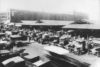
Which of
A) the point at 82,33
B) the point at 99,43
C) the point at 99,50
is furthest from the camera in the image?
the point at 82,33

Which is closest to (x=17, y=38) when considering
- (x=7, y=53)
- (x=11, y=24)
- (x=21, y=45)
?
(x=21, y=45)

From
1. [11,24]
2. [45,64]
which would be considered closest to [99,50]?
[45,64]

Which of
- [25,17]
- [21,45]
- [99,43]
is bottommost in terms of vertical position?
[21,45]

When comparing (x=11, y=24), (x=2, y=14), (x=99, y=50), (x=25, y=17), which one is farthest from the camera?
(x=2, y=14)

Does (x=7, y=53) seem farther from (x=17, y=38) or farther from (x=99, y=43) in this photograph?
(x=99, y=43)

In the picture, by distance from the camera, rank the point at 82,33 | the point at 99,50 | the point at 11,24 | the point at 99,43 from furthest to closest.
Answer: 1. the point at 11,24
2. the point at 82,33
3. the point at 99,43
4. the point at 99,50

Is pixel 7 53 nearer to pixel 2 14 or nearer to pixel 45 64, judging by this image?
pixel 45 64

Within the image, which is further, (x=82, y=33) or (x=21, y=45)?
(x=82, y=33)

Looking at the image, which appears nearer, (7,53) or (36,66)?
(36,66)

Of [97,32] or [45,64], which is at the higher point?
[97,32]
